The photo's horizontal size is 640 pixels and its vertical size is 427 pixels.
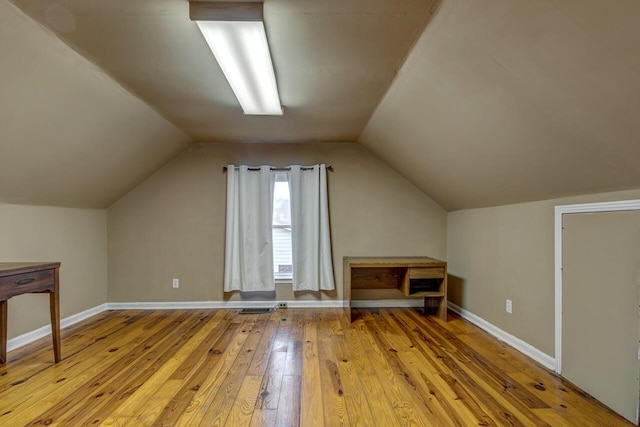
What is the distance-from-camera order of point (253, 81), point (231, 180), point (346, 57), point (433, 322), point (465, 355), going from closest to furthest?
point (346, 57)
point (253, 81)
point (465, 355)
point (433, 322)
point (231, 180)

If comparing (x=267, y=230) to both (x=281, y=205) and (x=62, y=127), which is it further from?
(x=62, y=127)

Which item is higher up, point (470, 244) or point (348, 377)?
point (470, 244)

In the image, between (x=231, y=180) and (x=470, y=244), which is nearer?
(x=470, y=244)

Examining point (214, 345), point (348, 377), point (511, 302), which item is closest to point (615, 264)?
point (511, 302)

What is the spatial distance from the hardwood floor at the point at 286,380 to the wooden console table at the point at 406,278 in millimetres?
368

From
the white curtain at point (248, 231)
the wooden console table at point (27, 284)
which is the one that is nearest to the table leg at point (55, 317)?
the wooden console table at point (27, 284)

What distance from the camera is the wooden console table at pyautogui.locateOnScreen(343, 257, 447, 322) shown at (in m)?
3.76

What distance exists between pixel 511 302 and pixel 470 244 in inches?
35.0

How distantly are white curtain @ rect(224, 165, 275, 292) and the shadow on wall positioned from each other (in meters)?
2.26

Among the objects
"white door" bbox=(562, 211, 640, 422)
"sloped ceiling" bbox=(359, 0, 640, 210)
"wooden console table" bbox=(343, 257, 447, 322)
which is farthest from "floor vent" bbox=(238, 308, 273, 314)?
"white door" bbox=(562, 211, 640, 422)

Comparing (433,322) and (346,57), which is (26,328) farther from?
(433,322)

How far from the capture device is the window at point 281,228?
14.6 ft

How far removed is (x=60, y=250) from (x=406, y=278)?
369cm

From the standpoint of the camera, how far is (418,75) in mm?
2266
